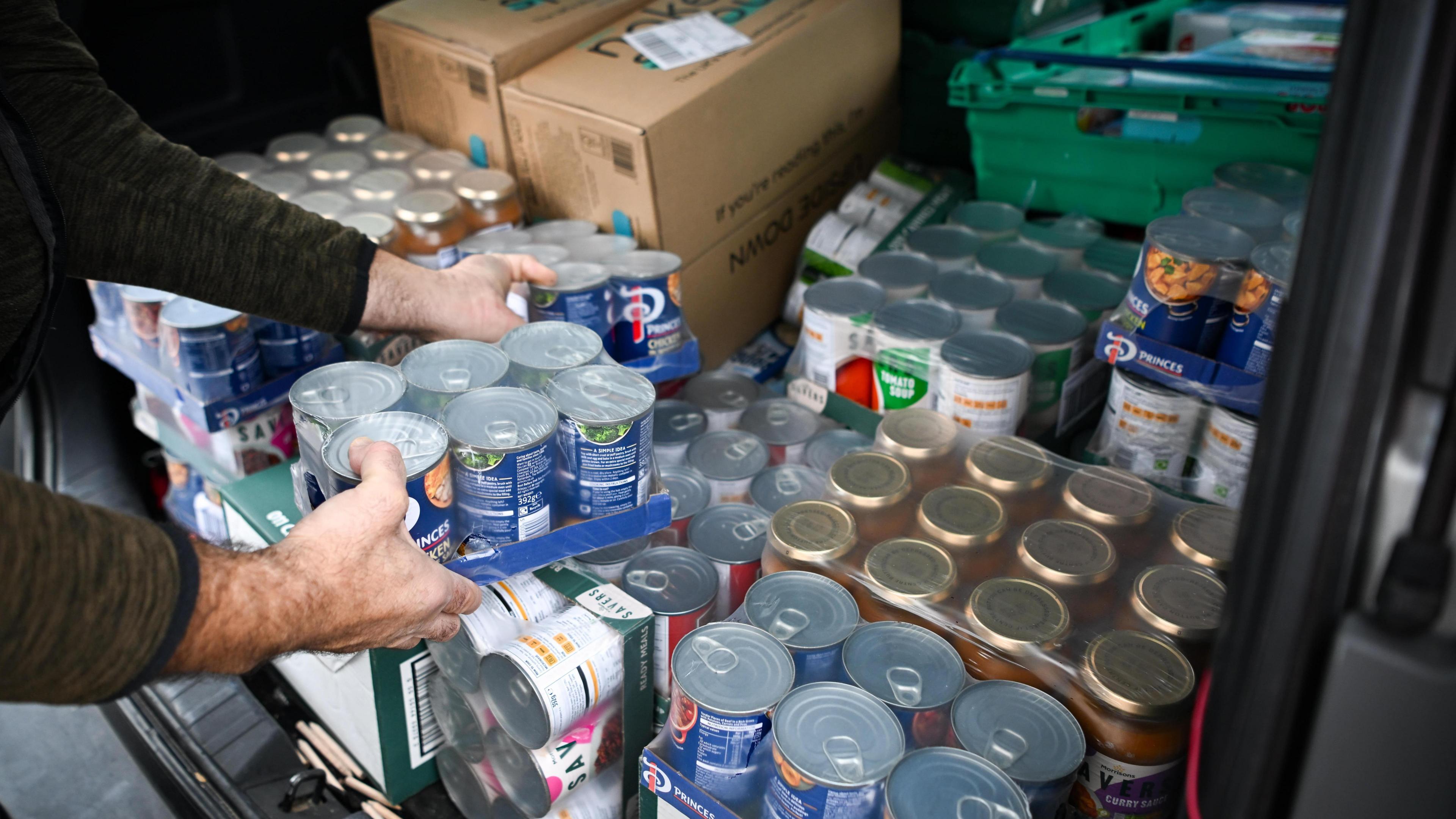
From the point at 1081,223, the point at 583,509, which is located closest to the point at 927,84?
the point at 1081,223

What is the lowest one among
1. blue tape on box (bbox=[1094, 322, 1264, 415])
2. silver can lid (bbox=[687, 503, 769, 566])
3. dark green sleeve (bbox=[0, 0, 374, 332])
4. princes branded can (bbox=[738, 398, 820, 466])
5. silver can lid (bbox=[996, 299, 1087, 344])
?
princes branded can (bbox=[738, 398, 820, 466])

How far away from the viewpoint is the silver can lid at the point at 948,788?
44.0 inches

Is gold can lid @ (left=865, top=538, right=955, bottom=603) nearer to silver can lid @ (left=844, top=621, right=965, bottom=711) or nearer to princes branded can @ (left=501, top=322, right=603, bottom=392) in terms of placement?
silver can lid @ (left=844, top=621, right=965, bottom=711)

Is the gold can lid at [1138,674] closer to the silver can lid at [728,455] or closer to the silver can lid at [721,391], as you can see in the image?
the silver can lid at [728,455]

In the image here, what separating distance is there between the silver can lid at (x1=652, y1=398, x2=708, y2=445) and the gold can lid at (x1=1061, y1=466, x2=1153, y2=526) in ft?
2.39

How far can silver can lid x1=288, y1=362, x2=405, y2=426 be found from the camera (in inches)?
57.2

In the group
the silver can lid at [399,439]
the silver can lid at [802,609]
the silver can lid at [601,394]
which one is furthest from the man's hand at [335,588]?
the silver can lid at [802,609]

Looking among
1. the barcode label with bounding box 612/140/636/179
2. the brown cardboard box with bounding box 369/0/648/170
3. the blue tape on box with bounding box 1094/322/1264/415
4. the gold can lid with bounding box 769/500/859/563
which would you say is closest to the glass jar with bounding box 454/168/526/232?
the brown cardboard box with bounding box 369/0/648/170

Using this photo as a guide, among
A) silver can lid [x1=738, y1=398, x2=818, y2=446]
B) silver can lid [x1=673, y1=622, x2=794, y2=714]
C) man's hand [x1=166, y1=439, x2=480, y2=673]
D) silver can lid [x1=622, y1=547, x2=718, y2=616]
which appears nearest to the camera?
man's hand [x1=166, y1=439, x2=480, y2=673]

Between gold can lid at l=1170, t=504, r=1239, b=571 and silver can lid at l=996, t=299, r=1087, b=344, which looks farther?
silver can lid at l=996, t=299, r=1087, b=344

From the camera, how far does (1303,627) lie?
72 cm

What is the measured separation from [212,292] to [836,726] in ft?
3.93

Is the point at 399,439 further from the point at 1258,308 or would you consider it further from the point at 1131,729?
the point at 1258,308

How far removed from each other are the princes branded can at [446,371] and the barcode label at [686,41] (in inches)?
36.2
